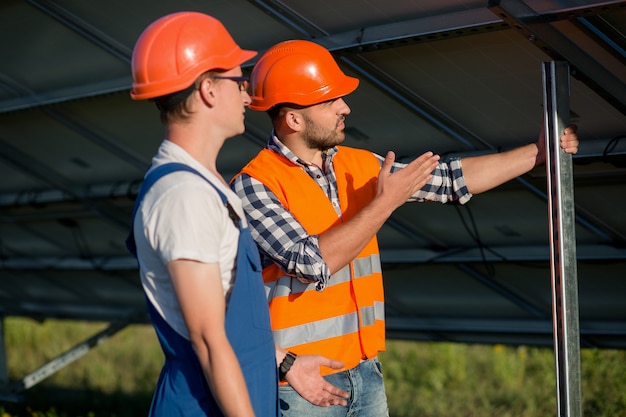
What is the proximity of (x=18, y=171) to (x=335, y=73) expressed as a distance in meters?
4.29

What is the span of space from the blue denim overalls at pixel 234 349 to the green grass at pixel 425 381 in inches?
211

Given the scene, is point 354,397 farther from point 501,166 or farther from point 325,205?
point 501,166

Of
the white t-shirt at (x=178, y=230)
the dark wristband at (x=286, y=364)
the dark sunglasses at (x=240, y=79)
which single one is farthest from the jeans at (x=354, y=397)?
the dark sunglasses at (x=240, y=79)

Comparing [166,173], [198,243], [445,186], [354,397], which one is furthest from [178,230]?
[445,186]

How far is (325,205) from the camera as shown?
11.9ft

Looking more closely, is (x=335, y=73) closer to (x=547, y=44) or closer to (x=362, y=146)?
(x=547, y=44)

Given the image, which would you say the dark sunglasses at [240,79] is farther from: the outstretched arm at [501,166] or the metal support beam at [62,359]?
the metal support beam at [62,359]

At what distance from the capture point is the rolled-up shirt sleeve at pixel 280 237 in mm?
3281

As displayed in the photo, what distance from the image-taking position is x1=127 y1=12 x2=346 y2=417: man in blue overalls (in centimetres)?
235

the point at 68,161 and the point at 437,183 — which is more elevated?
the point at 68,161

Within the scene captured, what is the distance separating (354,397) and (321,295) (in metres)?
0.40

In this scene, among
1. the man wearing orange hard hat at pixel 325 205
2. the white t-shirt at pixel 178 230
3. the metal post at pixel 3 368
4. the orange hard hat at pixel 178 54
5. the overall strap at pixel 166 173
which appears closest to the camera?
the white t-shirt at pixel 178 230

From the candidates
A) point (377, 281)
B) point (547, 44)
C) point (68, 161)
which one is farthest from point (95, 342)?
point (547, 44)

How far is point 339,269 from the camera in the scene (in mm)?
3336
